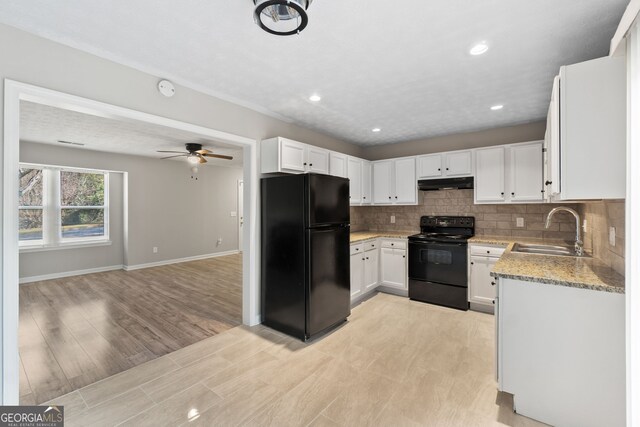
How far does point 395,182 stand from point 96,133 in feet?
15.9

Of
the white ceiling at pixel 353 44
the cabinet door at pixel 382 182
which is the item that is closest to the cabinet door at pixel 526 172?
the white ceiling at pixel 353 44

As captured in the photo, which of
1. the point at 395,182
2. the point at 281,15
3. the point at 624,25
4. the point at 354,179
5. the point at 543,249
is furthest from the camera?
the point at 395,182

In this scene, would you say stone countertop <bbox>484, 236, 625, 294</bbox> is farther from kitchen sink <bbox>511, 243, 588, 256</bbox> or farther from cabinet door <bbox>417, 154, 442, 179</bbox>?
cabinet door <bbox>417, 154, 442, 179</bbox>

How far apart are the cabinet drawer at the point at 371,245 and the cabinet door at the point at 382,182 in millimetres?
745

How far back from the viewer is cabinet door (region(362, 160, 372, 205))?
466cm

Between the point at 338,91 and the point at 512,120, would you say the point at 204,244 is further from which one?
the point at 512,120

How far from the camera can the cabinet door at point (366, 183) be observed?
4.66 m

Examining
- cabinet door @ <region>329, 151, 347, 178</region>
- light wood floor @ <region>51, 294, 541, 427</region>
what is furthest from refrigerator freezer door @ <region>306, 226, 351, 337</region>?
cabinet door @ <region>329, 151, 347, 178</region>

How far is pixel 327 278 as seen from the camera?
10.0 feet

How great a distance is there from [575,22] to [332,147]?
10.5ft

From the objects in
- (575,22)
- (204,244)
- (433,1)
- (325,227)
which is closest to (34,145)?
(204,244)

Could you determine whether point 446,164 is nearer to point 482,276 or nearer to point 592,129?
→ point 482,276

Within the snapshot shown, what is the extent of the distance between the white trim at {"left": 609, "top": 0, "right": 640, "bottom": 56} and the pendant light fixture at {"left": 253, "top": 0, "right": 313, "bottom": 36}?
1457mm
